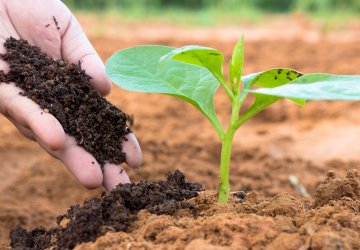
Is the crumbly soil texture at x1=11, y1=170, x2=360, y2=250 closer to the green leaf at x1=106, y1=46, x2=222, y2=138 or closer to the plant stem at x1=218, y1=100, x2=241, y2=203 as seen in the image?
the plant stem at x1=218, y1=100, x2=241, y2=203

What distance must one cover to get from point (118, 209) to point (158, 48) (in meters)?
0.56

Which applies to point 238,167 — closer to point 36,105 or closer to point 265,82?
point 265,82

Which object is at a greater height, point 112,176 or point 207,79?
point 207,79

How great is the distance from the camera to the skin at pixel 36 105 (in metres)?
1.50

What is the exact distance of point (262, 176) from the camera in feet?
8.05

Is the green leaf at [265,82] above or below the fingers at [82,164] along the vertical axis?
above

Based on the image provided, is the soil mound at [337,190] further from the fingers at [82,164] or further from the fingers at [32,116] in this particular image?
the fingers at [32,116]

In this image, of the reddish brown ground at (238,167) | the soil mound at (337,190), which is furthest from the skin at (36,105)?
the soil mound at (337,190)

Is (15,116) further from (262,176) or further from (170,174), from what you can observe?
(262,176)

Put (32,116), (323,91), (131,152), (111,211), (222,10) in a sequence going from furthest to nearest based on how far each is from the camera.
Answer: (222,10), (131,152), (32,116), (111,211), (323,91)

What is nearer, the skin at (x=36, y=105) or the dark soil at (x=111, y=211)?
the dark soil at (x=111, y=211)

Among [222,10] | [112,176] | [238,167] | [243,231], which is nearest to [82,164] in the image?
[112,176]

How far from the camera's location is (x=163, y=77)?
1527 mm

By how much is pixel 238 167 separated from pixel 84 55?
3.75ft
